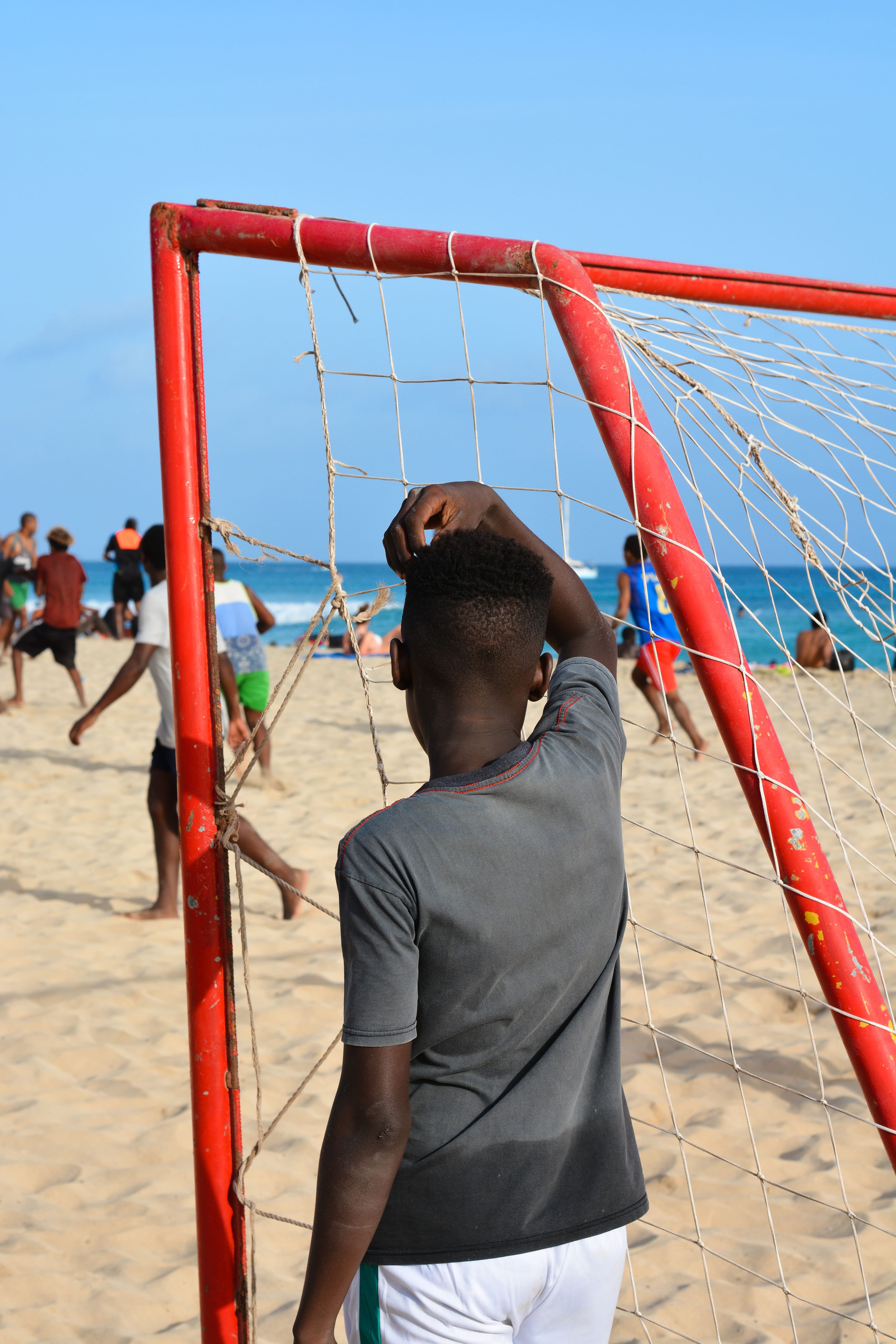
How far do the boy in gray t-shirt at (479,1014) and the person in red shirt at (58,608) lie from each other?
875cm

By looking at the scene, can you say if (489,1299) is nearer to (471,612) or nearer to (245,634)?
(471,612)

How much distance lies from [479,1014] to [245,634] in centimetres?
537

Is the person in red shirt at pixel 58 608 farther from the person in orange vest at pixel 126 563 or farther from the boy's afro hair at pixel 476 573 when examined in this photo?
the boy's afro hair at pixel 476 573

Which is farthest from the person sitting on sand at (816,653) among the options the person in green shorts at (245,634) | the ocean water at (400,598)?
the person in green shorts at (245,634)

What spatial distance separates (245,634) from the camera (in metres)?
6.34

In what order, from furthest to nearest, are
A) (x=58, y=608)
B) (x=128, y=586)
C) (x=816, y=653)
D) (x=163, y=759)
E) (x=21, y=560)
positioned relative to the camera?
1. (x=816, y=653)
2. (x=128, y=586)
3. (x=21, y=560)
4. (x=58, y=608)
5. (x=163, y=759)

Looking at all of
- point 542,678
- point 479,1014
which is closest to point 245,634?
point 542,678

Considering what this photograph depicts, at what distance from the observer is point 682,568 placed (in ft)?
5.21

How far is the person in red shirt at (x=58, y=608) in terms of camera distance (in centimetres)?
942

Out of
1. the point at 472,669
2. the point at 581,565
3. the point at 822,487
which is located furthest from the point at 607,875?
the point at 581,565

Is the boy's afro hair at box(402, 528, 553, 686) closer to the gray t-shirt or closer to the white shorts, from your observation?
the gray t-shirt

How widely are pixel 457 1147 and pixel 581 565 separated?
58.7m

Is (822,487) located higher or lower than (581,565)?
higher

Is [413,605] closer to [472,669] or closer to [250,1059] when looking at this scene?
[472,669]
